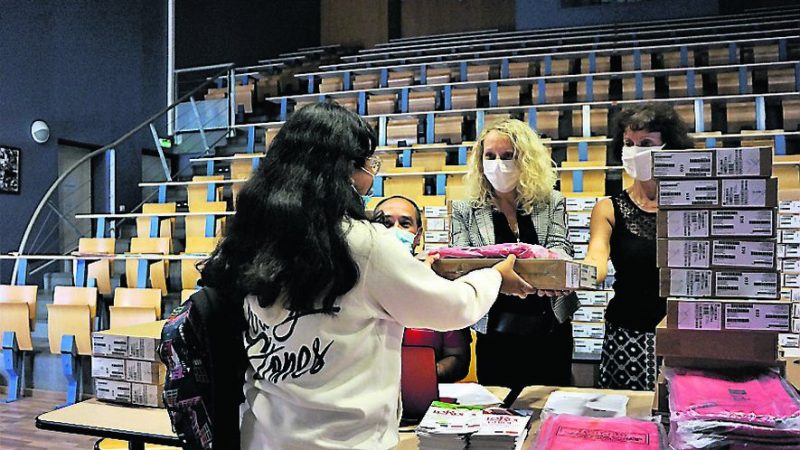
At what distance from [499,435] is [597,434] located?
0.17 m

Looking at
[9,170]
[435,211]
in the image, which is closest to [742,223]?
[435,211]

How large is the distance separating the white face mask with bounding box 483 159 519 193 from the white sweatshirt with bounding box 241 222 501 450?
0.89 m

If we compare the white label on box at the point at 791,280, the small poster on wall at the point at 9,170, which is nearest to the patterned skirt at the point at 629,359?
the white label on box at the point at 791,280

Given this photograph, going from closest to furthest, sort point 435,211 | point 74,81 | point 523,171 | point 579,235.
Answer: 1. point 523,171
2. point 579,235
3. point 435,211
4. point 74,81

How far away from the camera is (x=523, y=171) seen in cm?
190

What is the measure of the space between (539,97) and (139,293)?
395 cm

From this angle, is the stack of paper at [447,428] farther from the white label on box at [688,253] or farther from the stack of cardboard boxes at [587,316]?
the stack of cardboard boxes at [587,316]

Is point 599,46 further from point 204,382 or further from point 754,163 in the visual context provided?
point 204,382

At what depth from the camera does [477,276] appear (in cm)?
124

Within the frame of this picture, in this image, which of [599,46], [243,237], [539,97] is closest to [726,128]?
[539,97]

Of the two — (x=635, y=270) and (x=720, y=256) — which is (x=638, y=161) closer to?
(x=635, y=270)

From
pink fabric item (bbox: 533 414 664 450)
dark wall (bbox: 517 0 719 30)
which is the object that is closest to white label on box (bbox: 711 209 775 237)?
pink fabric item (bbox: 533 414 664 450)

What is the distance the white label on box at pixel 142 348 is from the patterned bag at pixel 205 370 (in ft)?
2.89

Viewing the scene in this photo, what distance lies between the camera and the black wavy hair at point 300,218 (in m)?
0.99
